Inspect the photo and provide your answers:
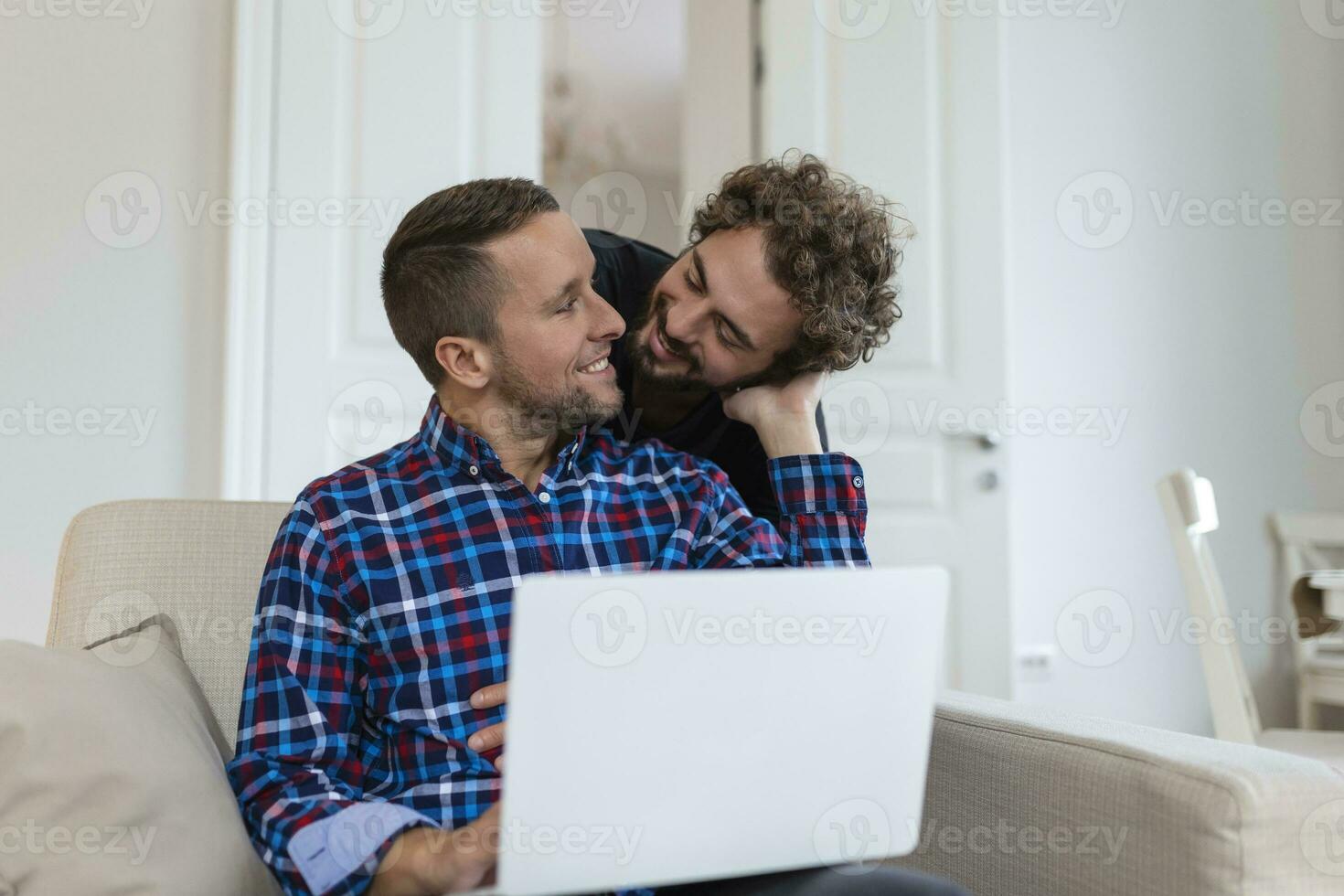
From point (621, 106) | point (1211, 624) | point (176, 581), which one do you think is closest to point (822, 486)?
point (176, 581)

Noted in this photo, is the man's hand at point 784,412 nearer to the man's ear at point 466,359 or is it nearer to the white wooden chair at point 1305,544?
the man's ear at point 466,359

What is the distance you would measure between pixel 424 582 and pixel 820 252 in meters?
0.67

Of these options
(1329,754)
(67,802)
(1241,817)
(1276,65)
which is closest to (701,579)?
(1241,817)

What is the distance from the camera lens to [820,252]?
1489mm

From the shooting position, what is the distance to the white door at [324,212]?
2.41 metres

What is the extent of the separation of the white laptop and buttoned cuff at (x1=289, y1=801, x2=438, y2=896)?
22cm

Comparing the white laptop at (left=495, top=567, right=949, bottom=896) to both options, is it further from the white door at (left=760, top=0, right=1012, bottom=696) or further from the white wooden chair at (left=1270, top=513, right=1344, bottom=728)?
the white wooden chair at (left=1270, top=513, right=1344, bottom=728)

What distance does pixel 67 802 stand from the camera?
910 millimetres

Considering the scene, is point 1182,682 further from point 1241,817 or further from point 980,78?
point 1241,817

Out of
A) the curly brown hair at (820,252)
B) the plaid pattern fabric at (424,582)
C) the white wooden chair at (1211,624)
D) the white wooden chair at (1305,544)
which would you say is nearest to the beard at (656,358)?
the curly brown hair at (820,252)

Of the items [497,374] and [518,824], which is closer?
[518,824]

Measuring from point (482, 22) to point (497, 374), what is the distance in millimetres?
1568

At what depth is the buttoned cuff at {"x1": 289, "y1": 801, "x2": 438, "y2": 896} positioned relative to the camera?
0.90m

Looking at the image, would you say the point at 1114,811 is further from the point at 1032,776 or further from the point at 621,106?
the point at 621,106
